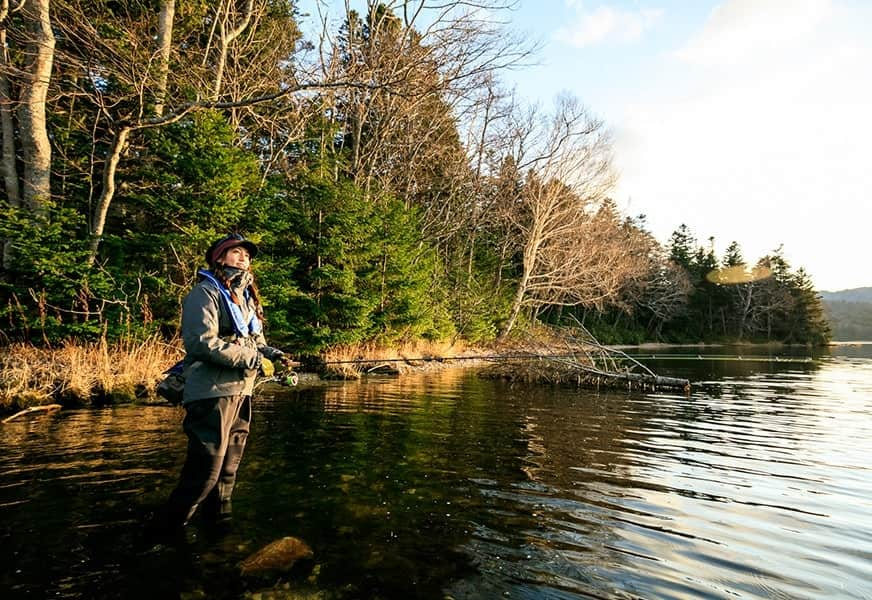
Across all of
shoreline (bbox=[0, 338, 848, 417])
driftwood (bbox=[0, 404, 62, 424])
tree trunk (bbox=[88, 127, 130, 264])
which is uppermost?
tree trunk (bbox=[88, 127, 130, 264])

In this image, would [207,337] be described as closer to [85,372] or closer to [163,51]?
[85,372]

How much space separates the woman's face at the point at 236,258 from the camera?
4.13m

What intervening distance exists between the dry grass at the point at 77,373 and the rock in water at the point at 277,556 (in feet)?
26.7

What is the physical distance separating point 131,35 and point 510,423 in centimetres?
1398

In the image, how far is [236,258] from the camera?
4.16m

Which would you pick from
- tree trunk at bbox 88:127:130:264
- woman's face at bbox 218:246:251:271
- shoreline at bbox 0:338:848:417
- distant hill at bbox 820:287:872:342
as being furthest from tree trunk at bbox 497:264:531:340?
distant hill at bbox 820:287:872:342

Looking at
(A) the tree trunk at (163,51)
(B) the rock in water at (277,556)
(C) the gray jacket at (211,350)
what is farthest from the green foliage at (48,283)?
(B) the rock in water at (277,556)

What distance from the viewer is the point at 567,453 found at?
23.2 feet

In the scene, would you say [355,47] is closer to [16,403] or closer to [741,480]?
[16,403]

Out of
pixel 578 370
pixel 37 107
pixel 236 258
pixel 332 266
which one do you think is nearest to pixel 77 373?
pixel 236 258

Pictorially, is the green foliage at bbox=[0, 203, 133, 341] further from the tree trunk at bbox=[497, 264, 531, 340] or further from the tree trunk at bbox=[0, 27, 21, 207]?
the tree trunk at bbox=[497, 264, 531, 340]

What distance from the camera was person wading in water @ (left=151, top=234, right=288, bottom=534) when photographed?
3766 millimetres

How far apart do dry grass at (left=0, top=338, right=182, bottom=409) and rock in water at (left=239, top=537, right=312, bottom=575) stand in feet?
26.7

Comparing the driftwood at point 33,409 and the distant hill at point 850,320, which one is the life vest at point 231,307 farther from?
the distant hill at point 850,320
